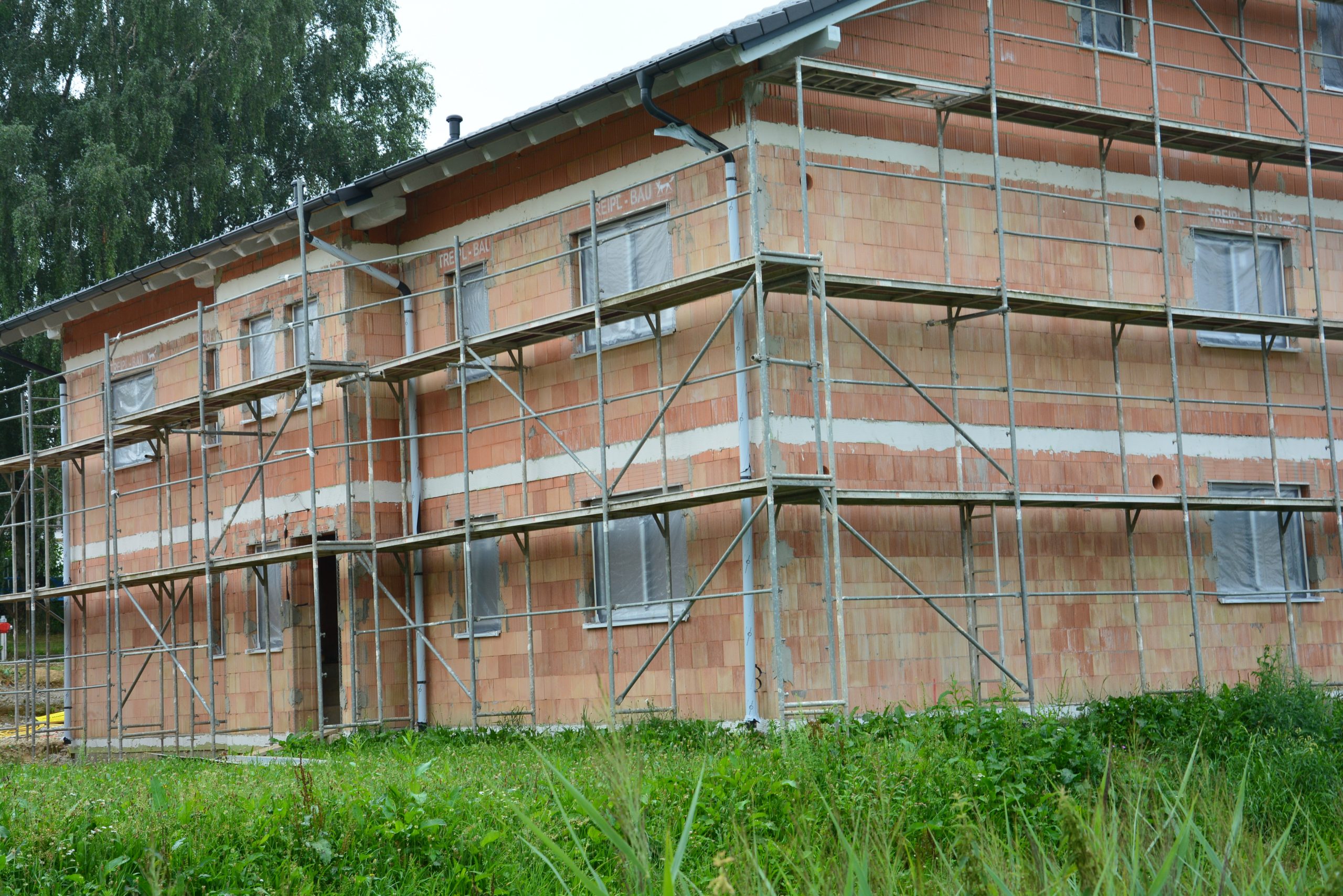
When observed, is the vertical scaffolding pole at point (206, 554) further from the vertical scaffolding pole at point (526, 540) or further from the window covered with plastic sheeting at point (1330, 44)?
the window covered with plastic sheeting at point (1330, 44)

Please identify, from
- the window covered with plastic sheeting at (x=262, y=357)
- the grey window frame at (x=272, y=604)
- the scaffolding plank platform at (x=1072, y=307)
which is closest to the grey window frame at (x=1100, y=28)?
the scaffolding plank platform at (x=1072, y=307)

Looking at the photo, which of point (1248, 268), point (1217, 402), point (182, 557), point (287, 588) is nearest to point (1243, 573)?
point (1217, 402)

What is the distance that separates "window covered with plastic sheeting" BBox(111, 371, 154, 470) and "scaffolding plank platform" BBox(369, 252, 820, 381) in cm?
583

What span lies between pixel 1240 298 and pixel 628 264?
715 cm

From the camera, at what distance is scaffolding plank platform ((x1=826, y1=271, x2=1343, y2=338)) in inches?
530

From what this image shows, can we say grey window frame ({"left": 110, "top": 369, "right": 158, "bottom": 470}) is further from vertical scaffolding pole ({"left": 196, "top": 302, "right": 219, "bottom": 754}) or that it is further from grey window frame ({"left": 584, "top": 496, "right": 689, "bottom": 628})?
grey window frame ({"left": 584, "top": 496, "right": 689, "bottom": 628})

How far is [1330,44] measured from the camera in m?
18.0

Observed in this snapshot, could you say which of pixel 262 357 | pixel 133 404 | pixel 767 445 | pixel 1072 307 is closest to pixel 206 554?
pixel 262 357

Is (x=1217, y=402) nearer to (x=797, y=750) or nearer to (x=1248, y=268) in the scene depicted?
(x=1248, y=268)

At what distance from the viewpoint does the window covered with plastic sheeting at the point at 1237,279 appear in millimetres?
16438

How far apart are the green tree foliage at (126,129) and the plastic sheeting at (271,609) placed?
40.6 feet

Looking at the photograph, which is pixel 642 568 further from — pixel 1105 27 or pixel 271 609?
pixel 1105 27

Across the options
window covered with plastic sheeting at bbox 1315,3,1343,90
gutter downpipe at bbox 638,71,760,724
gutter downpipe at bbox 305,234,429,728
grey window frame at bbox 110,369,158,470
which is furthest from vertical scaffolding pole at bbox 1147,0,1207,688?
grey window frame at bbox 110,369,158,470

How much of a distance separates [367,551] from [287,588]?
183cm
